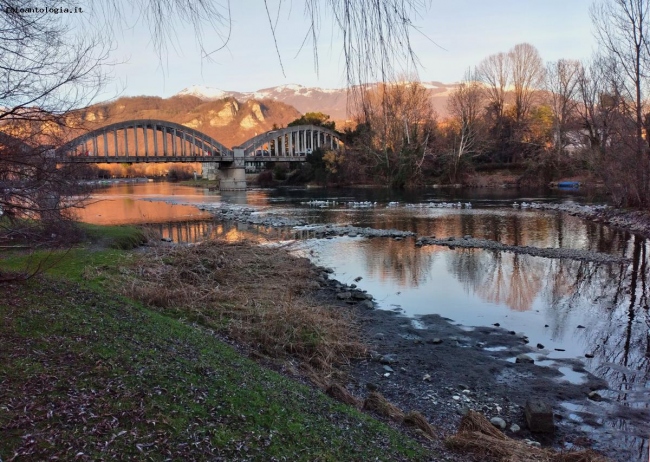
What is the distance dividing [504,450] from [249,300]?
7.65 metres

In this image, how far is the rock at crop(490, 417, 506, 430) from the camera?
7082mm

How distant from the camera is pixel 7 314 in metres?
5.80

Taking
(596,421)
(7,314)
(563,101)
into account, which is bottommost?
(596,421)

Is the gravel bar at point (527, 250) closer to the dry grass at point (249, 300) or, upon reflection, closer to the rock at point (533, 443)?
the dry grass at point (249, 300)

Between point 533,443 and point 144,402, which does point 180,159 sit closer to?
point 533,443

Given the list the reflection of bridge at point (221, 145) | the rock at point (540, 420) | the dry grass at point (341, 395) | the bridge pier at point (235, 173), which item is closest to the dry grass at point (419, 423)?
the dry grass at point (341, 395)

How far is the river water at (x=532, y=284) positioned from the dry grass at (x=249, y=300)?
2.45 meters

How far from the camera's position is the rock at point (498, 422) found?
7.08 meters

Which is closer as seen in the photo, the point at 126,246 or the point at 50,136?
the point at 50,136

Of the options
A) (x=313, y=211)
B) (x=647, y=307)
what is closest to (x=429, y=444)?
(x=647, y=307)

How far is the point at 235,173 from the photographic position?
100875 mm

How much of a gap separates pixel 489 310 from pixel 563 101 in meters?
65.2

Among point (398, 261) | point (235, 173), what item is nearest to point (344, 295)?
point (398, 261)

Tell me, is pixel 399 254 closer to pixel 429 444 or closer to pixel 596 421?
pixel 596 421
